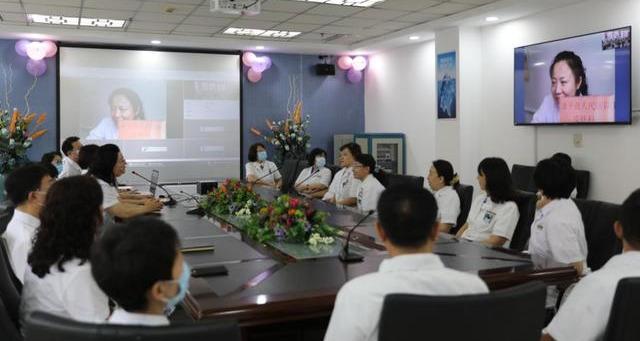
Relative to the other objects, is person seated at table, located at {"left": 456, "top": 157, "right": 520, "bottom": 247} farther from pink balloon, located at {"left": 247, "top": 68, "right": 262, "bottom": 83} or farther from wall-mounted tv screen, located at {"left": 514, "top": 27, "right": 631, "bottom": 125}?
pink balloon, located at {"left": 247, "top": 68, "right": 262, "bottom": 83}

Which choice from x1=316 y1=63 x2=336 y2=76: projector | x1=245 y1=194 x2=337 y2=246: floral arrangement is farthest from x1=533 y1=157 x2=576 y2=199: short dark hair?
x1=316 y1=63 x2=336 y2=76: projector

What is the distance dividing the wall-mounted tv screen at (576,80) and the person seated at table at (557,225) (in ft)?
9.20

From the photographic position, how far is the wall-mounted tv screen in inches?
206

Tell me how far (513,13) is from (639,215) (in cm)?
501

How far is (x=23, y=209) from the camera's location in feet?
7.95

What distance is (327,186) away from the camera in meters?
6.73

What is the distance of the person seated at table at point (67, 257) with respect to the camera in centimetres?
180

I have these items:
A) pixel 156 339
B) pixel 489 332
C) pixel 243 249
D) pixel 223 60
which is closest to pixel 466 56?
pixel 223 60

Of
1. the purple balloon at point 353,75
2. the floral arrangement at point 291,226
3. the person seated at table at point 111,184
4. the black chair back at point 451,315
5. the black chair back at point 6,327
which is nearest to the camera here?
the black chair back at point 451,315

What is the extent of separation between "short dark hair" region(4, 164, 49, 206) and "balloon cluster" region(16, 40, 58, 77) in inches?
230

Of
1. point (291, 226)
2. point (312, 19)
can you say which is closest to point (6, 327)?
point (291, 226)

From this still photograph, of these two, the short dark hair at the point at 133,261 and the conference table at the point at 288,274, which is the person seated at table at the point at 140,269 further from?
the conference table at the point at 288,274

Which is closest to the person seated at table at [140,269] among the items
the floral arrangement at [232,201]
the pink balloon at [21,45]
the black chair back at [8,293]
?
the black chair back at [8,293]

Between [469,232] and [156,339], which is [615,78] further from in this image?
[156,339]
